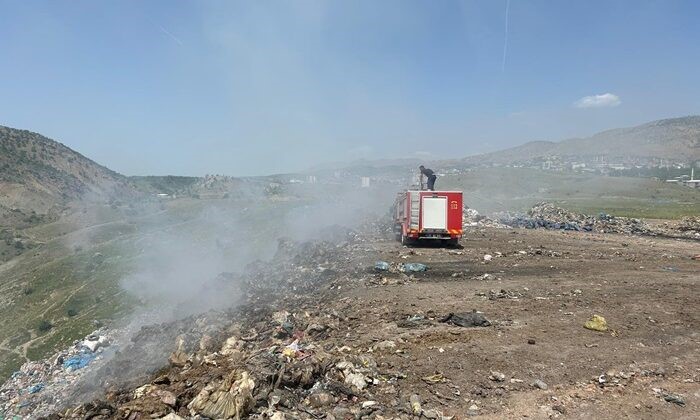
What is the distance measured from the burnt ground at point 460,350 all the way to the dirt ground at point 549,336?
0.02 meters

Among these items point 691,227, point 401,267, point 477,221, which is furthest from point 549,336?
point 691,227

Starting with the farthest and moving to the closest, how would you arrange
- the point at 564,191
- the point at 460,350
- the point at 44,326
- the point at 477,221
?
the point at 564,191, the point at 44,326, the point at 477,221, the point at 460,350

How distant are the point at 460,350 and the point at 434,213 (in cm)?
936

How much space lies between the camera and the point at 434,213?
15273 mm

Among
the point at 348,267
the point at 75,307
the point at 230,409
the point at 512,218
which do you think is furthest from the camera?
the point at 75,307

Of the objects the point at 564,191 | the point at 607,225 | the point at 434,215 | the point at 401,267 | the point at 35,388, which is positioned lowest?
the point at 35,388

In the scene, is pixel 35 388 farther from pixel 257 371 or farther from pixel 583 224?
pixel 583 224

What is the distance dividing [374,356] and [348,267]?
6521mm

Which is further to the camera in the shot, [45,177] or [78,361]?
[45,177]

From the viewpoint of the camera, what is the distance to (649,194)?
45.6m

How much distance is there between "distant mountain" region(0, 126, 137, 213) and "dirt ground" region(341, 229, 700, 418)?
82.7m

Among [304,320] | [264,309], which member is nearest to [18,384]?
[264,309]

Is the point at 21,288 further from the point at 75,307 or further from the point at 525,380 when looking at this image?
the point at 525,380

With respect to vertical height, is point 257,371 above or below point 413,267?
above
